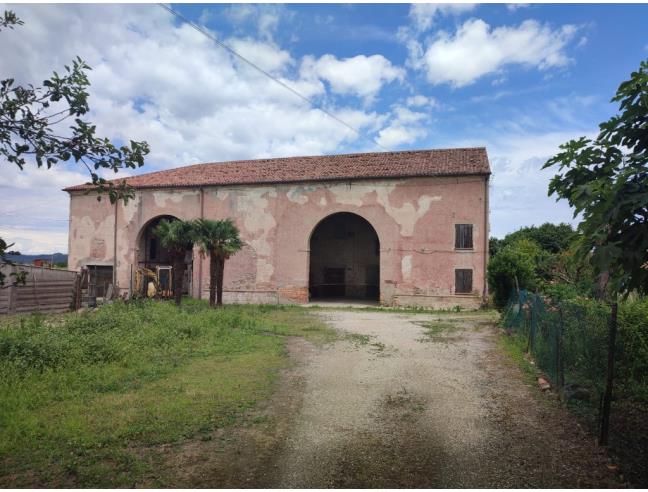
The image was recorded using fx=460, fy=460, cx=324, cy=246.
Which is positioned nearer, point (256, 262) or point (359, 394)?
point (359, 394)

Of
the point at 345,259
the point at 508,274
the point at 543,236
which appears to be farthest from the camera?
the point at 543,236

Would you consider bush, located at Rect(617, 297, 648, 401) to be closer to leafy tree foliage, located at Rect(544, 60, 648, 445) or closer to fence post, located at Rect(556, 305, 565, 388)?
fence post, located at Rect(556, 305, 565, 388)

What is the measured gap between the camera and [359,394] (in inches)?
291

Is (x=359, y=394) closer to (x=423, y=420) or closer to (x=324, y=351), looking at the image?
(x=423, y=420)

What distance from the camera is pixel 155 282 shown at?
26672 millimetres

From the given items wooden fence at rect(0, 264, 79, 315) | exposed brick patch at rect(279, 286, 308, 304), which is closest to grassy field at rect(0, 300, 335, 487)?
wooden fence at rect(0, 264, 79, 315)

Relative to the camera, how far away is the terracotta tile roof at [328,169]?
24297 millimetres

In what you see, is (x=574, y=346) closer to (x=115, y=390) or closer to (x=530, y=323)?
(x=530, y=323)

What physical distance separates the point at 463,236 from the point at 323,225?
11.2 metres

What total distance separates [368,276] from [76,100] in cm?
2805

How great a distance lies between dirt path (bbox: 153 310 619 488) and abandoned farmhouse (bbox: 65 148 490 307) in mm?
14241

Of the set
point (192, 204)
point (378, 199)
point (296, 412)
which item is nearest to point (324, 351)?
point (296, 412)

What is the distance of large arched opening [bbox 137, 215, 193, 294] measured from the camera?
92.8 ft

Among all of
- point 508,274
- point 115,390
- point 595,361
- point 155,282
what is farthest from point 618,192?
point 155,282
